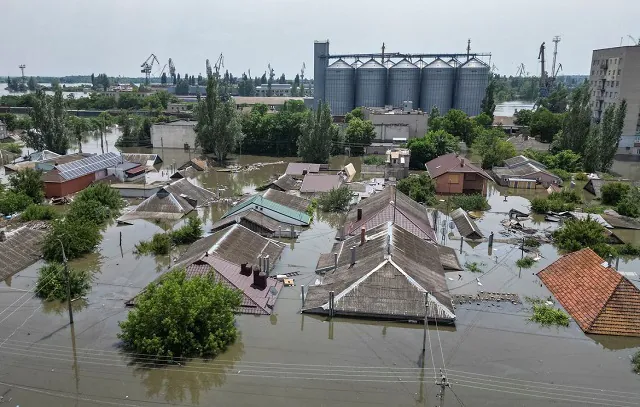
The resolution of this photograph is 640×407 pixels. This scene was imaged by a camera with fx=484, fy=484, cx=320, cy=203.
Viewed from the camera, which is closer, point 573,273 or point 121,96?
point 573,273

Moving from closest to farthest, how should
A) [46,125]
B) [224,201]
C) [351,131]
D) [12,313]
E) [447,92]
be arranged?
[12,313]
[224,201]
[46,125]
[351,131]
[447,92]

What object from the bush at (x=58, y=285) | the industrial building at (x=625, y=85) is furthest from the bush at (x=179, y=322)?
the industrial building at (x=625, y=85)

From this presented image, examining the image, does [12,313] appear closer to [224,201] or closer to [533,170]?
[224,201]

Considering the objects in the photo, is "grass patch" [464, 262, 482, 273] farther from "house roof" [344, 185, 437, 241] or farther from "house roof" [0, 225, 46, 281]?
"house roof" [0, 225, 46, 281]

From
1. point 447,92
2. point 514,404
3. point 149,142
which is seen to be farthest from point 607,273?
point 447,92

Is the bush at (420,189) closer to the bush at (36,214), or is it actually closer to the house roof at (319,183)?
the house roof at (319,183)

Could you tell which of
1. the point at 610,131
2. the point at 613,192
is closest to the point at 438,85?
the point at 610,131

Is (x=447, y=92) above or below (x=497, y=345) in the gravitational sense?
above

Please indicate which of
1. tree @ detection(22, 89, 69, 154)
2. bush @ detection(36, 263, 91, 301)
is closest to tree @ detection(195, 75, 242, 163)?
tree @ detection(22, 89, 69, 154)
